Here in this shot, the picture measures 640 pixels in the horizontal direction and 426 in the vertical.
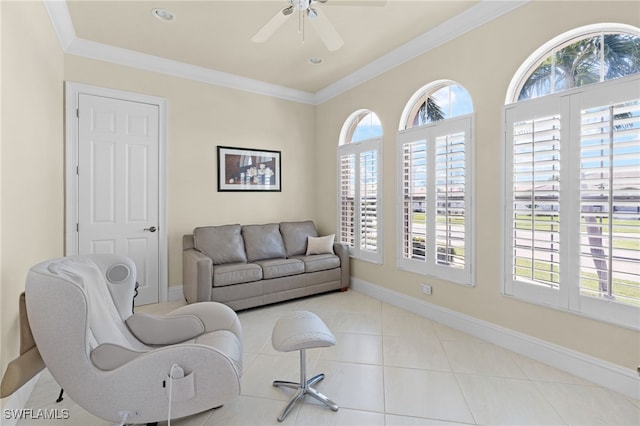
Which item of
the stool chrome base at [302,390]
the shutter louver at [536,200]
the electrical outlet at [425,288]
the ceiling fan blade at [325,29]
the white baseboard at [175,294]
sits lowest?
the stool chrome base at [302,390]

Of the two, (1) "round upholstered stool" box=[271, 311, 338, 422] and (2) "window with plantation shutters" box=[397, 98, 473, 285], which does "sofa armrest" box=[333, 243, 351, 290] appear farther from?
(1) "round upholstered stool" box=[271, 311, 338, 422]

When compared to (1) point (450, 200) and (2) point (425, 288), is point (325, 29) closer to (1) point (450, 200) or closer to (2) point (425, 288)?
(1) point (450, 200)

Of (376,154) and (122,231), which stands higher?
(376,154)

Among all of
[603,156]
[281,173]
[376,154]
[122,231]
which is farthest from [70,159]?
[603,156]

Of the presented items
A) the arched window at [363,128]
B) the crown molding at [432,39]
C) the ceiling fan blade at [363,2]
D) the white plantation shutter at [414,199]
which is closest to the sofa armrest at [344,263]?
the white plantation shutter at [414,199]

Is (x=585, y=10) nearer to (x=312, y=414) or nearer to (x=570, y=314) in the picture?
(x=570, y=314)

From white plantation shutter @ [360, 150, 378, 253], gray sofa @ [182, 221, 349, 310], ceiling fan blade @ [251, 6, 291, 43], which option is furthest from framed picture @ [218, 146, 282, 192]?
ceiling fan blade @ [251, 6, 291, 43]

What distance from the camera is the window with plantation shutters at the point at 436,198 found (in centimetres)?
290

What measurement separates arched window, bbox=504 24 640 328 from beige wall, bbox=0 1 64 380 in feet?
11.3

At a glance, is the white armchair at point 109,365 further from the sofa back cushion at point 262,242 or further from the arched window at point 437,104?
the arched window at point 437,104

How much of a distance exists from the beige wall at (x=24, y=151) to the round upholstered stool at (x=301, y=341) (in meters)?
1.51

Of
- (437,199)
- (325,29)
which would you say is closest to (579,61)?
(437,199)

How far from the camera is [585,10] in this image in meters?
2.12

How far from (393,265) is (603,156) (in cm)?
219
